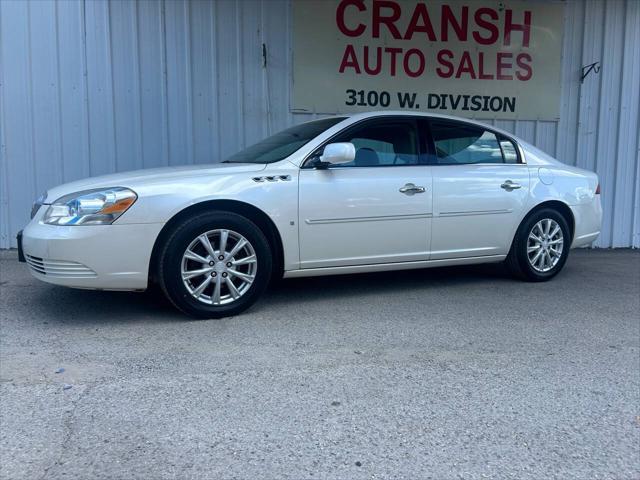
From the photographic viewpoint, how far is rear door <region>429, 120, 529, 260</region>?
5004 mm

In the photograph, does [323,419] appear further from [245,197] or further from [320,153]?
[320,153]

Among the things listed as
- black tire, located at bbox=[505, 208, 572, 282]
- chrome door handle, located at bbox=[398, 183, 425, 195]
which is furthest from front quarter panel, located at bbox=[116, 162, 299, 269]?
black tire, located at bbox=[505, 208, 572, 282]

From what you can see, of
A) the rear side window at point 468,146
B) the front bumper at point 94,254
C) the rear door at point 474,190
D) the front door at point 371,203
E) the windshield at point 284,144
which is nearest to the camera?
the front bumper at point 94,254

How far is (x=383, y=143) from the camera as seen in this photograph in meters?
4.95

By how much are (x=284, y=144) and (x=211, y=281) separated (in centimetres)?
144

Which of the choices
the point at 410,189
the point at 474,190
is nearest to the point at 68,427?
the point at 410,189

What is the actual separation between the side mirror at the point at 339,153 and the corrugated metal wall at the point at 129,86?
3204 mm

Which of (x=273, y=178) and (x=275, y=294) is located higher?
(x=273, y=178)

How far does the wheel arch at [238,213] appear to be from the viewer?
4.07 m

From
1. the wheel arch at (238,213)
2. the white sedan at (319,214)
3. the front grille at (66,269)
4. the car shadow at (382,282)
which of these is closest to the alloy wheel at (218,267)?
the white sedan at (319,214)

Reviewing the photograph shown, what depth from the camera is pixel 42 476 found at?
88.8 inches

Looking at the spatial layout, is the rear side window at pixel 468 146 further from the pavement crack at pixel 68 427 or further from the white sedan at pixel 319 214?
the pavement crack at pixel 68 427

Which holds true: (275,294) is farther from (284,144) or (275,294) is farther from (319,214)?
(284,144)

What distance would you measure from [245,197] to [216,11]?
12.7ft
